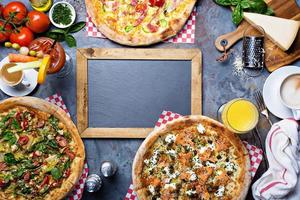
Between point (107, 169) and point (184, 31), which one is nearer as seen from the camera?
point (107, 169)

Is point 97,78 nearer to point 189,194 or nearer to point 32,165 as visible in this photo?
point 32,165

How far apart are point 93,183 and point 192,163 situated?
627 mm

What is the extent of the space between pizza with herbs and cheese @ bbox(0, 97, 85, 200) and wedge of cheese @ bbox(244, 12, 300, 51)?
Answer: 1331 mm

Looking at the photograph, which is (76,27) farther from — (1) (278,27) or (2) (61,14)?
(1) (278,27)

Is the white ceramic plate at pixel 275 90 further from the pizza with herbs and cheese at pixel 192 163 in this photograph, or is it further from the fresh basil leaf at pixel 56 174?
the fresh basil leaf at pixel 56 174

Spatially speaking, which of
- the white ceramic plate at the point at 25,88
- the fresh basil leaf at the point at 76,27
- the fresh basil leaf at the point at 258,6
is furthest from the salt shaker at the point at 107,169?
the fresh basil leaf at the point at 258,6

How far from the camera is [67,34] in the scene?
11.8 feet

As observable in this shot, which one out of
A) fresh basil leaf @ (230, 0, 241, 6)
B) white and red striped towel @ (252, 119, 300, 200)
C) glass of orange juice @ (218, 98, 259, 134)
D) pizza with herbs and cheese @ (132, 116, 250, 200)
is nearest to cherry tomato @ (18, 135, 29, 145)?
pizza with herbs and cheese @ (132, 116, 250, 200)

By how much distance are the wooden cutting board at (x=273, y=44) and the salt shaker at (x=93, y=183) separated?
44.6 inches

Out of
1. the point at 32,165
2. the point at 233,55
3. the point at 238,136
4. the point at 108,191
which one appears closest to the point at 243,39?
the point at 233,55

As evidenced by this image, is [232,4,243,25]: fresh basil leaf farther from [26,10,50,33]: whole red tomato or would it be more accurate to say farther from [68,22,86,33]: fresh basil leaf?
[26,10,50,33]: whole red tomato

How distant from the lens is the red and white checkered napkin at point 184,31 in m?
3.64

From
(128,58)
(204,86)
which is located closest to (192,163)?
(204,86)

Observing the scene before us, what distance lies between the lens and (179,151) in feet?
11.6
